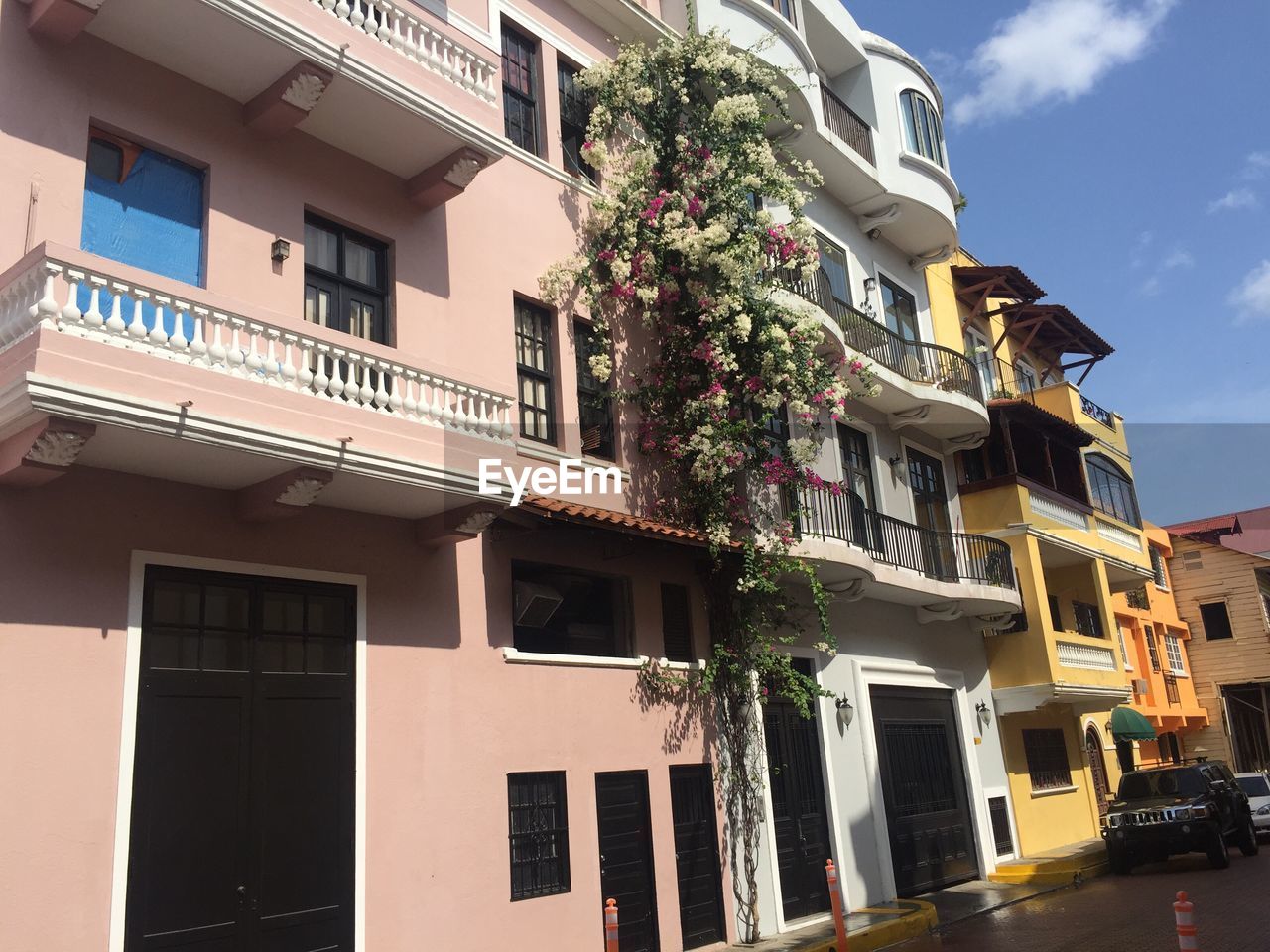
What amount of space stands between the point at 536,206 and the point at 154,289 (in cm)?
636

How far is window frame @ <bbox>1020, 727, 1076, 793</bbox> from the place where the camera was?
73.7 ft

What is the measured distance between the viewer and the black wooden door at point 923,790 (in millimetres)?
17500

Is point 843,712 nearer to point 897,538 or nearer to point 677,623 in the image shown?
point 897,538

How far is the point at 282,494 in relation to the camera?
9.10 m

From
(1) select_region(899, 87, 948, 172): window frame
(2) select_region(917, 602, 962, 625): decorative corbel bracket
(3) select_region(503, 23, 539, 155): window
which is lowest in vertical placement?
(2) select_region(917, 602, 962, 625): decorative corbel bracket

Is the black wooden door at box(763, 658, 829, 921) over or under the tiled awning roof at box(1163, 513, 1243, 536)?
under

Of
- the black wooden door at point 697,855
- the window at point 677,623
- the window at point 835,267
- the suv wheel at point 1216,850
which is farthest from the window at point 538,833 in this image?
the suv wheel at point 1216,850

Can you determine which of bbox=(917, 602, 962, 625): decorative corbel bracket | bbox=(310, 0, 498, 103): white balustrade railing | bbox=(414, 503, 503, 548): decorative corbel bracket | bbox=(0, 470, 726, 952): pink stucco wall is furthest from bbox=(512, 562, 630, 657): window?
bbox=(917, 602, 962, 625): decorative corbel bracket

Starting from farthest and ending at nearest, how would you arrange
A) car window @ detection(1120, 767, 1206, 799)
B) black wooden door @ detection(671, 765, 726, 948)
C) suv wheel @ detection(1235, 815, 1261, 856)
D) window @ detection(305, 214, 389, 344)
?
1. suv wheel @ detection(1235, 815, 1261, 856)
2. car window @ detection(1120, 767, 1206, 799)
3. black wooden door @ detection(671, 765, 726, 948)
4. window @ detection(305, 214, 389, 344)

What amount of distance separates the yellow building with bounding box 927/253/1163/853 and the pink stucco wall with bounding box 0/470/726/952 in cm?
1043

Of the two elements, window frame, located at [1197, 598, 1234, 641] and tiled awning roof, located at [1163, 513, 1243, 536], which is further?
tiled awning roof, located at [1163, 513, 1243, 536]

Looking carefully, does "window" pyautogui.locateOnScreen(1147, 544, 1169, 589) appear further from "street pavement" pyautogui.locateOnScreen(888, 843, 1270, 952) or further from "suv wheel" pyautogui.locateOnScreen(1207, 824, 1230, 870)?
"street pavement" pyautogui.locateOnScreen(888, 843, 1270, 952)

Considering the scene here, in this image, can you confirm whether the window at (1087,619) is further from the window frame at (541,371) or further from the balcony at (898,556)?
the window frame at (541,371)

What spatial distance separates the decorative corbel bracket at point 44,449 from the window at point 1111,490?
24.6m
